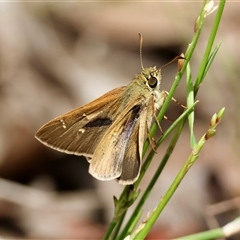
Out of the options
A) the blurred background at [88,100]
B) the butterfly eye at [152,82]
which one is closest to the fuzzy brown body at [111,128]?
the butterfly eye at [152,82]

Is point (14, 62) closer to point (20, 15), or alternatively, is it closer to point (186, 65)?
point (20, 15)

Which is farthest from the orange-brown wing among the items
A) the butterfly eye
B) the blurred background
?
the blurred background

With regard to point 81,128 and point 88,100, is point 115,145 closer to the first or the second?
point 81,128

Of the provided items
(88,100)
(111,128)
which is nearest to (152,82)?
(111,128)

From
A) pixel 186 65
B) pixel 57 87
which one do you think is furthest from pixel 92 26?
pixel 186 65

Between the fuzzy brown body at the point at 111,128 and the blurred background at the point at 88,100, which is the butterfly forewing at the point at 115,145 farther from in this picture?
the blurred background at the point at 88,100
